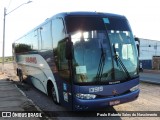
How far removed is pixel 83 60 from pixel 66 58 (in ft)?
1.70

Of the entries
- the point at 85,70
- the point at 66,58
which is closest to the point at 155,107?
the point at 85,70

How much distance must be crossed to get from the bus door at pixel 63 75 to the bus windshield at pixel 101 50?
18.7 inches

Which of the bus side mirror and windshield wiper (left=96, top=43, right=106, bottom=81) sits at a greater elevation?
the bus side mirror

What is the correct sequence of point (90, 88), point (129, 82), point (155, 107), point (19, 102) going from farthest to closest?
point (19, 102), point (155, 107), point (129, 82), point (90, 88)

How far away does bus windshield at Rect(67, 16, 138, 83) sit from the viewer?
836 centimetres

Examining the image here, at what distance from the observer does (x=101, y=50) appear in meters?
8.54

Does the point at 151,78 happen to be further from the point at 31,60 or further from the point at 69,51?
the point at 69,51

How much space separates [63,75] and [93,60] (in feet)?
4.22

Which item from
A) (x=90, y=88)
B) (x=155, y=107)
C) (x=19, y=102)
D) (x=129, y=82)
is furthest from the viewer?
(x=19, y=102)

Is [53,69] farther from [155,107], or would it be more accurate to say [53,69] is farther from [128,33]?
[155,107]

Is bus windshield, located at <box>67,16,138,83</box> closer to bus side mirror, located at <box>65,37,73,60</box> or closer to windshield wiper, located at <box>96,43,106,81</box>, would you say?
windshield wiper, located at <box>96,43,106,81</box>

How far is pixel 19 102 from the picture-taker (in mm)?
10797

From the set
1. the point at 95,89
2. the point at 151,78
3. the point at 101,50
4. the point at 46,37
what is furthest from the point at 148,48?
the point at 95,89

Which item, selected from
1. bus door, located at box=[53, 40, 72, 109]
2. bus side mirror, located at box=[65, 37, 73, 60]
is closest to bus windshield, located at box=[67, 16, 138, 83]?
bus side mirror, located at box=[65, 37, 73, 60]
